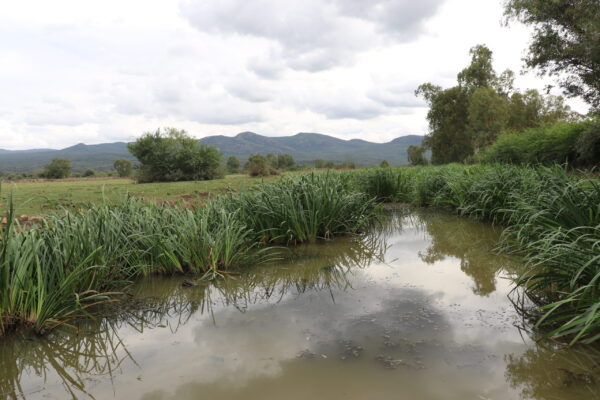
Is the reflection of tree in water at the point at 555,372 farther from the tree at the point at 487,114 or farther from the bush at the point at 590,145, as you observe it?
the tree at the point at 487,114

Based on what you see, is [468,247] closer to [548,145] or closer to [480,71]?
[548,145]

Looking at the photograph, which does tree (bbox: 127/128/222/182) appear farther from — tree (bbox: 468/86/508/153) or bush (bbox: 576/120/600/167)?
bush (bbox: 576/120/600/167)

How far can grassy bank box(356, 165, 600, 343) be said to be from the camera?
8.56 ft

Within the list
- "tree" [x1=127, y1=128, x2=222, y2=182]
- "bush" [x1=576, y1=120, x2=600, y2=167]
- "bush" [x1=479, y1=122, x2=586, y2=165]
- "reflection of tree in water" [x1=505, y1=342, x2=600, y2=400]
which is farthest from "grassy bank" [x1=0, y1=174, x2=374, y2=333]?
"tree" [x1=127, y1=128, x2=222, y2=182]

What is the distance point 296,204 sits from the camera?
20.0 ft

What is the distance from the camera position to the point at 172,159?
Result: 33.2 meters

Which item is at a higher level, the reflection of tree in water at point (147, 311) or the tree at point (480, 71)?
the tree at point (480, 71)

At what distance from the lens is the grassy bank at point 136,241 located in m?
2.97

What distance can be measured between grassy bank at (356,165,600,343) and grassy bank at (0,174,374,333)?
2511mm

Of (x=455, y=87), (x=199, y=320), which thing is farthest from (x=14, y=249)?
(x=455, y=87)

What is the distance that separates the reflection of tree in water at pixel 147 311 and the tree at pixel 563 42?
40.4 ft

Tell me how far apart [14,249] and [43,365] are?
1097 millimetres

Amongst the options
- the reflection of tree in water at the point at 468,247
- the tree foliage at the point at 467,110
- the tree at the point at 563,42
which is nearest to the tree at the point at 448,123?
the tree foliage at the point at 467,110

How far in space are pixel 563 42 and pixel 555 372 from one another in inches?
653
